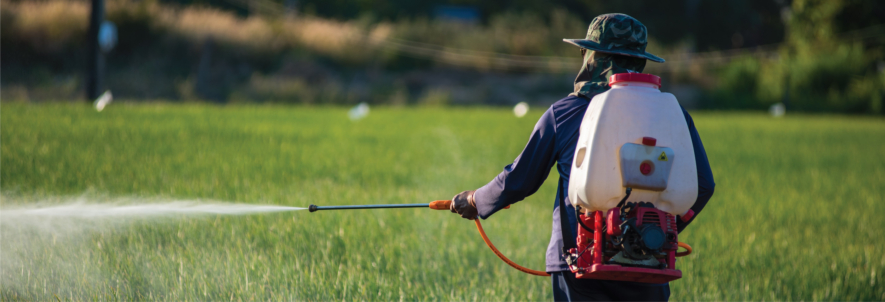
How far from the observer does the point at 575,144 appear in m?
2.49

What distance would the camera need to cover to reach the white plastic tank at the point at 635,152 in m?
2.12

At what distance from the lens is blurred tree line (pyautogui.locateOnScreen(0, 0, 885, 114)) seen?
20609 mm

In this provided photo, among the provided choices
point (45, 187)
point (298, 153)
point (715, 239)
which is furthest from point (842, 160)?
point (45, 187)

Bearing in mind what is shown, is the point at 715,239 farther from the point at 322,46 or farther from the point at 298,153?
the point at 322,46

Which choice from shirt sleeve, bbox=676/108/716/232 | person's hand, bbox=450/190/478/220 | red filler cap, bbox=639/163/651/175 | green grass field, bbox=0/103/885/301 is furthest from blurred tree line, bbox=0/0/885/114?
red filler cap, bbox=639/163/651/175

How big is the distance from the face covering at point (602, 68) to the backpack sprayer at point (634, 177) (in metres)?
0.27

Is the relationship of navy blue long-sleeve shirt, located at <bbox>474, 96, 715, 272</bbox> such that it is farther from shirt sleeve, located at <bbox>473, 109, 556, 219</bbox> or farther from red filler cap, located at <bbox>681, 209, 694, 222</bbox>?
red filler cap, located at <bbox>681, 209, 694, 222</bbox>

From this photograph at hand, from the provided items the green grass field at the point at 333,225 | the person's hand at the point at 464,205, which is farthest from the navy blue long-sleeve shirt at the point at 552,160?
the green grass field at the point at 333,225

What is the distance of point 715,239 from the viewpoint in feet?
18.9

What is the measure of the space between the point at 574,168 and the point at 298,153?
7.85 meters

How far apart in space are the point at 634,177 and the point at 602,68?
1.90 feet

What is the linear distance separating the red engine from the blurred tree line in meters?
17.0

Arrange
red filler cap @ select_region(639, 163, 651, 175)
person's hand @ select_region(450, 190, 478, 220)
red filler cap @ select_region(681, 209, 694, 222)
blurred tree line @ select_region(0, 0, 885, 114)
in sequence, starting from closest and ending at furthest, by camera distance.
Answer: red filler cap @ select_region(639, 163, 651, 175)
red filler cap @ select_region(681, 209, 694, 222)
person's hand @ select_region(450, 190, 478, 220)
blurred tree line @ select_region(0, 0, 885, 114)

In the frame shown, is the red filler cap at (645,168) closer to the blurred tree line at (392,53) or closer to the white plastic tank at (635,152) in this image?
the white plastic tank at (635,152)
